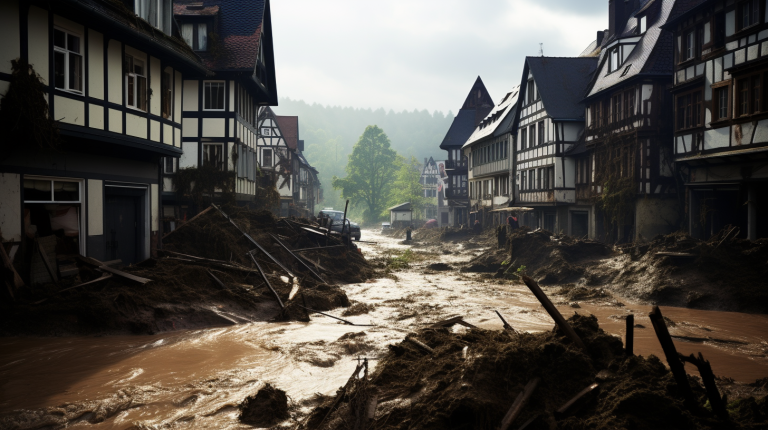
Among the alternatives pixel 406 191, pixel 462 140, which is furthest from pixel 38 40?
pixel 406 191

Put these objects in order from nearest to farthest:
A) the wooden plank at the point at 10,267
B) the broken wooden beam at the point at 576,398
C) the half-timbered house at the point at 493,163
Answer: the broken wooden beam at the point at 576,398 < the wooden plank at the point at 10,267 < the half-timbered house at the point at 493,163

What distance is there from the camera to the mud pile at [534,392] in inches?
192

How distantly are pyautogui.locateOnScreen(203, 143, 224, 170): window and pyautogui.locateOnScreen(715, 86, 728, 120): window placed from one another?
20.7 meters

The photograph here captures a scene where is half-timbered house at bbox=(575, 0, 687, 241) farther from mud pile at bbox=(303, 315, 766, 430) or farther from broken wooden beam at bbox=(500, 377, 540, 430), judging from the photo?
broken wooden beam at bbox=(500, 377, 540, 430)

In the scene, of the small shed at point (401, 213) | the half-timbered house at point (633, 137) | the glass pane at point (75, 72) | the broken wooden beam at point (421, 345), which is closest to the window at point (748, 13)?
the half-timbered house at point (633, 137)

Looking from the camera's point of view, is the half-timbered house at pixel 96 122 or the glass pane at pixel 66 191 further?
the glass pane at pixel 66 191

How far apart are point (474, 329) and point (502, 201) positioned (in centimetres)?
3664

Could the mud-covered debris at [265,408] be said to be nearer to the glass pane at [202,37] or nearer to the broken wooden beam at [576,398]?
the broken wooden beam at [576,398]

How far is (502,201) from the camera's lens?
43.7m

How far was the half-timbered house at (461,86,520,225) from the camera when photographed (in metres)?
42.7

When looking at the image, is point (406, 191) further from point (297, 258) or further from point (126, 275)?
point (126, 275)

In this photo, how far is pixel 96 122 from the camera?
14047 mm

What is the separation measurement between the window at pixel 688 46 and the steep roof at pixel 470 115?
3849 cm

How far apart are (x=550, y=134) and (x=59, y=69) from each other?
28.3 meters
